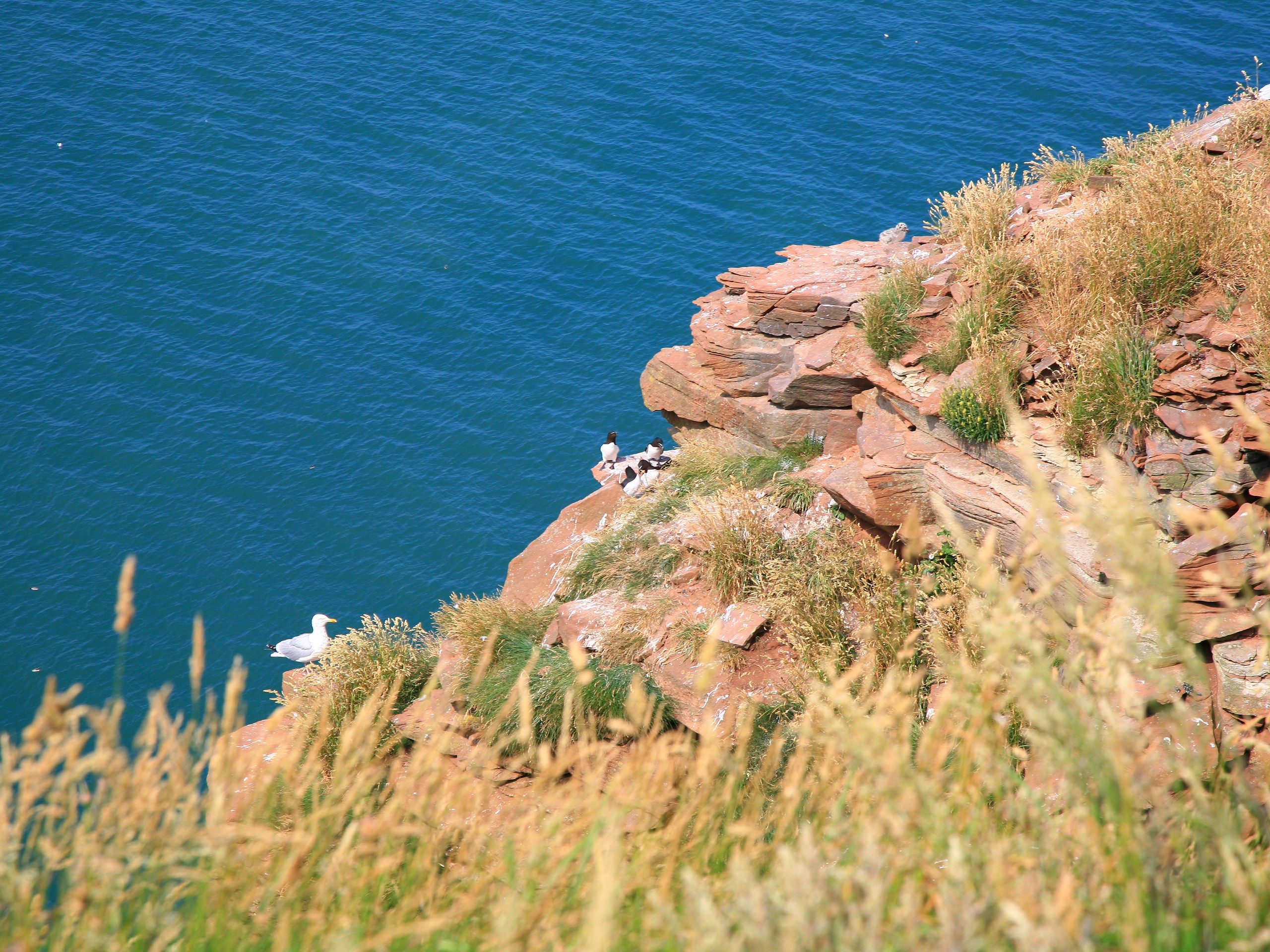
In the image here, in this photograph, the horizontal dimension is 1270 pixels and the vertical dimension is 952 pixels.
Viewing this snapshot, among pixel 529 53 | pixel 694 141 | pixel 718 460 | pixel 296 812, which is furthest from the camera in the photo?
pixel 529 53

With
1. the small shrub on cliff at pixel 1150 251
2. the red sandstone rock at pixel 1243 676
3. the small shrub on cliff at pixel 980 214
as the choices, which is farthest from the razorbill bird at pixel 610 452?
the red sandstone rock at pixel 1243 676

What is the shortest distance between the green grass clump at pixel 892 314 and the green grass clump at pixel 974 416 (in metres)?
1.60

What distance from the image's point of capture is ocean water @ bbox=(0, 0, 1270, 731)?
2547 cm

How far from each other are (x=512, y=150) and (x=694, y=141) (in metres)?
7.80

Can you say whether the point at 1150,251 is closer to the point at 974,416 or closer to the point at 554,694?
the point at 974,416

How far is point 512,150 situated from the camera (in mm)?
40406

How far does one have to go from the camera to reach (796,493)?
39.6 feet

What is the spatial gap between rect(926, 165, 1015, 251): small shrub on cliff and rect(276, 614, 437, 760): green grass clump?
29.7ft

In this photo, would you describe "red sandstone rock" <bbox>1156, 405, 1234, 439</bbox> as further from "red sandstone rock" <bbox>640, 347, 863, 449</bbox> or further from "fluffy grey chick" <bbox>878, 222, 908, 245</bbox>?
"fluffy grey chick" <bbox>878, 222, 908, 245</bbox>

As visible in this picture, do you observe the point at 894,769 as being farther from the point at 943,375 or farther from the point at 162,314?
the point at 162,314

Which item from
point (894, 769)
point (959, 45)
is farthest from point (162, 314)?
point (959, 45)

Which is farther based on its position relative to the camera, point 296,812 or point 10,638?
point 10,638

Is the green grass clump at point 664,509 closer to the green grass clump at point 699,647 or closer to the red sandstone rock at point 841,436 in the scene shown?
the red sandstone rock at point 841,436

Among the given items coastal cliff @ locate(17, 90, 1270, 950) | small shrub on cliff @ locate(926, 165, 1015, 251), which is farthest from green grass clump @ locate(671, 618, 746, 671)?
small shrub on cliff @ locate(926, 165, 1015, 251)
